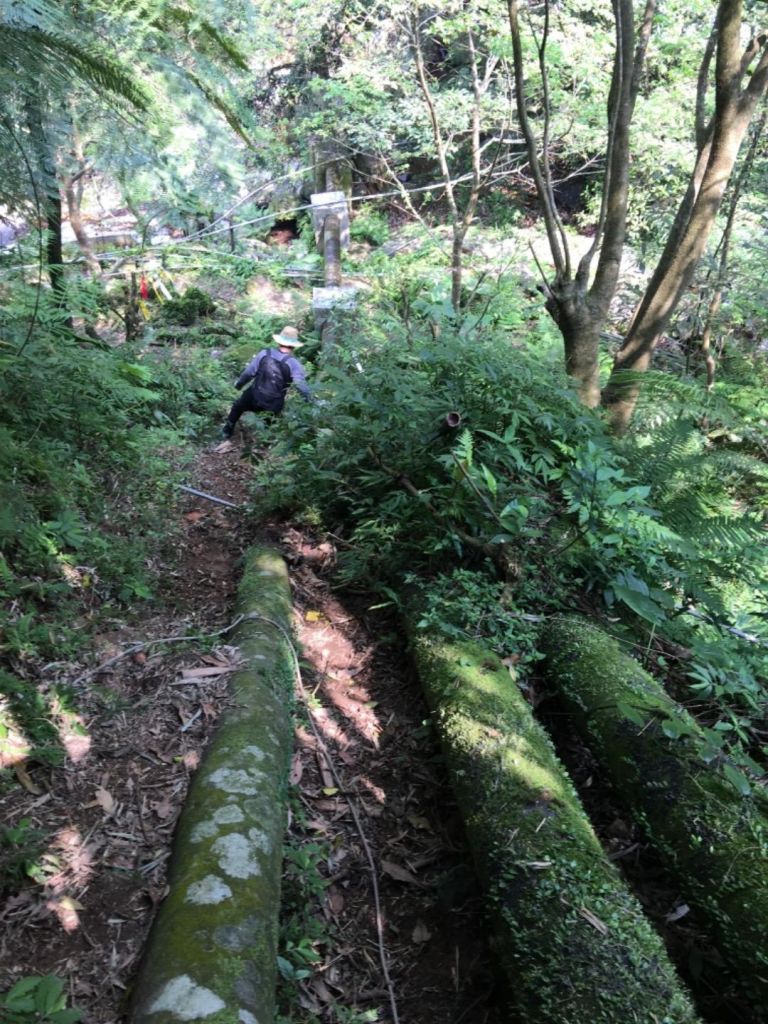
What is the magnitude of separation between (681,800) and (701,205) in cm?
536

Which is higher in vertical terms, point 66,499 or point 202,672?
point 66,499

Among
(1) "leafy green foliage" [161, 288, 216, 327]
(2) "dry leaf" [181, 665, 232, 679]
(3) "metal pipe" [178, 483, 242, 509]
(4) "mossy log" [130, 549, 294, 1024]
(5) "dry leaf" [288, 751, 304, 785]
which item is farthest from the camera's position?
(1) "leafy green foliage" [161, 288, 216, 327]

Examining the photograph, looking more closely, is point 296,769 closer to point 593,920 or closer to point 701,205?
point 593,920

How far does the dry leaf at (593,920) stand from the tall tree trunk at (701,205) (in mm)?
5098

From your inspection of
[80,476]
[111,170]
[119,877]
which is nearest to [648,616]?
[119,877]

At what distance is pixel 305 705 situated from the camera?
3.86 m

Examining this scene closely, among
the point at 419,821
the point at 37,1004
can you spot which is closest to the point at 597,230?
the point at 419,821

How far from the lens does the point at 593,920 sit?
2.26 metres

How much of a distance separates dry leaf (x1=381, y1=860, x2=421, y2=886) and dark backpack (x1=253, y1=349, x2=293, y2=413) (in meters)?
5.65

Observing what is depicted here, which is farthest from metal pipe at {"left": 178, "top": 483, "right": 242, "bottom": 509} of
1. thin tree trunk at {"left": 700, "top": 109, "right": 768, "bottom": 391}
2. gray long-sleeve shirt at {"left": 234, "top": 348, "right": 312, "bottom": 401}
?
thin tree trunk at {"left": 700, "top": 109, "right": 768, "bottom": 391}

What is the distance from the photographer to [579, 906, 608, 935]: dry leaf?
223 cm

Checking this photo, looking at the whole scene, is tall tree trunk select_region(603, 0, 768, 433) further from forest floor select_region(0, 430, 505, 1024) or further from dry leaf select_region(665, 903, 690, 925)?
dry leaf select_region(665, 903, 690, 925)

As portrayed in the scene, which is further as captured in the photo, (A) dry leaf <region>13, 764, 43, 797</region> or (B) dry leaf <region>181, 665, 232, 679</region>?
(B) dry leaf <region>181, 665, 232, 679</region>

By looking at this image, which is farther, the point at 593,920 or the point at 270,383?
the point at 270,383
